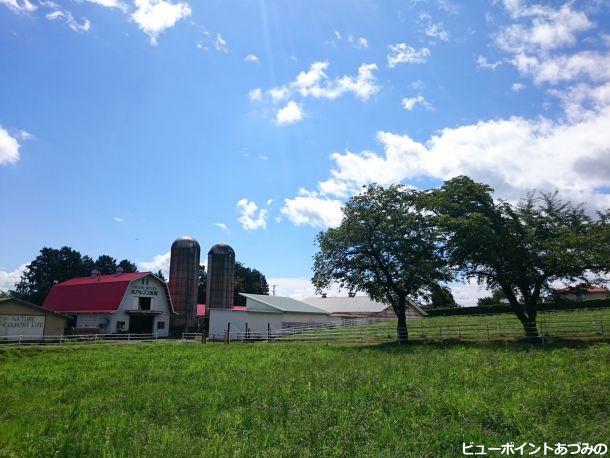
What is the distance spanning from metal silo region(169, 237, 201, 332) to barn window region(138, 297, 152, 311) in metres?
5.00

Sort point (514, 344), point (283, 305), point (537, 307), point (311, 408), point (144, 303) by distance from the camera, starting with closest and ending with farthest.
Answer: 1. point (311, 408)
2. point (514, 344)
3. point (144, 303)
4. point (283, 305)
5. point (537, 307)

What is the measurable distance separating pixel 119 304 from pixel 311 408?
43.5 metres

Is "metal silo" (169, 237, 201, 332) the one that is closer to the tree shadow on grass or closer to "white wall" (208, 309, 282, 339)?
"white wall" (208, 309, 282, 339)

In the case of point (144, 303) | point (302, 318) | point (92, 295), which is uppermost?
point (92, 295)

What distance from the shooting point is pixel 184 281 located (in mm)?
60062

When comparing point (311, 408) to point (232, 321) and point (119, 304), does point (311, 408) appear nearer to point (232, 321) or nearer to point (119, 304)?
point (232, 321)

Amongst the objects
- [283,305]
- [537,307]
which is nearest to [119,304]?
[283,305]

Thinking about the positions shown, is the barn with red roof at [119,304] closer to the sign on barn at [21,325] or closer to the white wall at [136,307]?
the white wall at [136,307]

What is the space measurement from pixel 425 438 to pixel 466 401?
2889mm

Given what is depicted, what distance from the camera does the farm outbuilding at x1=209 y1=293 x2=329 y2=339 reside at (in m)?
48.2

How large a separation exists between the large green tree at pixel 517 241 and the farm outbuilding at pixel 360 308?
137 ft

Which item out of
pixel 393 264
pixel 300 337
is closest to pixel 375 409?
pixel 393 264

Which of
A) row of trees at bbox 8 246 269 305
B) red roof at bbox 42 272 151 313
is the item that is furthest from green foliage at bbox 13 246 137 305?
red roof at bbox 42 272 151 313

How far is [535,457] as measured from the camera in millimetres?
7797
